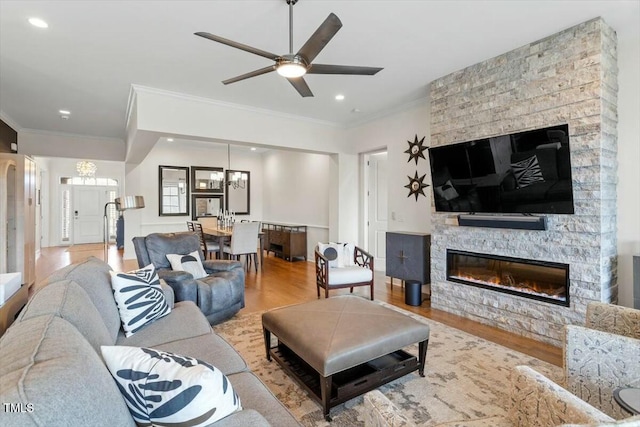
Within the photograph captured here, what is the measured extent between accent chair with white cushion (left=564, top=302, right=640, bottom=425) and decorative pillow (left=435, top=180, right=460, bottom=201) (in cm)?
212

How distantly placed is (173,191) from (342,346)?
25.0ft

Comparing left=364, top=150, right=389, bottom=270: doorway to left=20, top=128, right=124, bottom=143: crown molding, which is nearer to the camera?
left=364, top=150, right=389, bottom=270: doorway

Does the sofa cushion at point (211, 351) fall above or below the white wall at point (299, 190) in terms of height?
below

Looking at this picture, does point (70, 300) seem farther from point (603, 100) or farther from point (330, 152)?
point (330, 152)

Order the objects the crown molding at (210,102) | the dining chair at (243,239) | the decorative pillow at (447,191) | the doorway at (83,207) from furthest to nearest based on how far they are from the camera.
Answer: the doorway at (83,207) < the dining chair at (243,239) < the crown molding at (210,102) < the decorative pillow at (447,191)

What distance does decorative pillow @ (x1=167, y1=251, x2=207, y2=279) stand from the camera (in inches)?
138

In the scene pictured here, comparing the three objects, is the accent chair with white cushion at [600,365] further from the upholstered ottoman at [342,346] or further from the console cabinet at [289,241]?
the console cabinet at [289,241]

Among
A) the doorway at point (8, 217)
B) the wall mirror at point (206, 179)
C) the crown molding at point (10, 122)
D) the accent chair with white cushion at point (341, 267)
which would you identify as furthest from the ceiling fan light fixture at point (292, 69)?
the wall mirror at point (206, 179)

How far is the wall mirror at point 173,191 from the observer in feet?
26.7

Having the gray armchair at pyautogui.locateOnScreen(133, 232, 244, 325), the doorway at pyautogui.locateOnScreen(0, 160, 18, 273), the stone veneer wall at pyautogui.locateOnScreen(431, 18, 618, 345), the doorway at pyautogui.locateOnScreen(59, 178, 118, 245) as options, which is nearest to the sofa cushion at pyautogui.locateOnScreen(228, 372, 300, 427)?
the gray armchair at pyautogui.locateOnScreen(133, 232, 244, 325)

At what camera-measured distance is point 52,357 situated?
0.86m

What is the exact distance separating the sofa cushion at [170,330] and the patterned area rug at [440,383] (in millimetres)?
654

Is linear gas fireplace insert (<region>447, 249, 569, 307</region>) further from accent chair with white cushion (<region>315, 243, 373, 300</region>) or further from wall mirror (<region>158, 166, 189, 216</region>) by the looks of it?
wall mirror (<region>158, 166, 189, 216</region>)

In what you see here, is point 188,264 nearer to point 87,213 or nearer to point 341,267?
point 341,267
